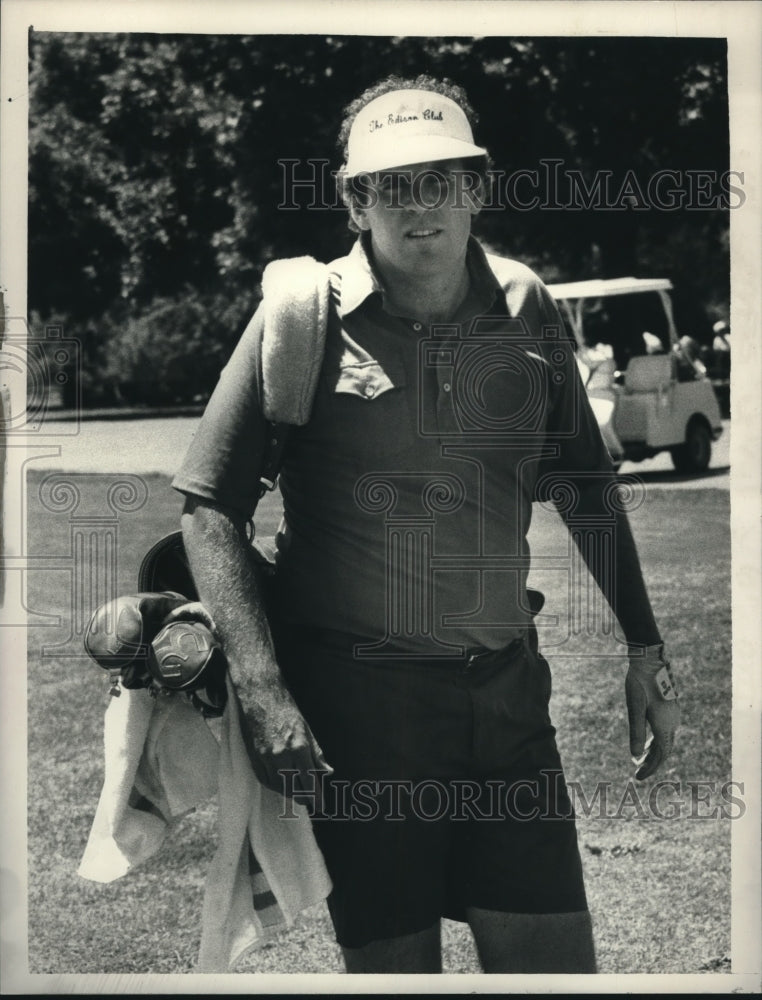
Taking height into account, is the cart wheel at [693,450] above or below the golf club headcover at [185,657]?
above

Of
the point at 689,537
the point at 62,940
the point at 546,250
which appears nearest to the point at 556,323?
the point at 62,940

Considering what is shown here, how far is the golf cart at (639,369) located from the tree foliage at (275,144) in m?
1.55

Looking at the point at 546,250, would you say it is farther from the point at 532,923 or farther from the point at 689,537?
the point at 532,923

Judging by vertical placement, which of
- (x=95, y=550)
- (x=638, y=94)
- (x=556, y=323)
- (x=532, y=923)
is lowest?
(x=532, y=923)

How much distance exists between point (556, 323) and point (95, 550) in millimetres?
1485

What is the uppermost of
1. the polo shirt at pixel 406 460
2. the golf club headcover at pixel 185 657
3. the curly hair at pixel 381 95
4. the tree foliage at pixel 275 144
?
the tree foliage at pixel 275 144

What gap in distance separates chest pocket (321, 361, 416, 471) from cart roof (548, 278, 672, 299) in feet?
18.2

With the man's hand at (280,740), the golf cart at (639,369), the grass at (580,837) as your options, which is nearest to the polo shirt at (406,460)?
the man's hand at (280,740)

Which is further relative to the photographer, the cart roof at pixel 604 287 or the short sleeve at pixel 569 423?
the cart roof at pixel 604 287

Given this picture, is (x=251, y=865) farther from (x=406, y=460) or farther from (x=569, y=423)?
(x=569, y=423)

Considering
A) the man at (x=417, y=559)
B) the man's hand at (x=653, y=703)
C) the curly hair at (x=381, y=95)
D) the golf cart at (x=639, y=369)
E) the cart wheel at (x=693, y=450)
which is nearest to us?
the man at (x=417, y=559)

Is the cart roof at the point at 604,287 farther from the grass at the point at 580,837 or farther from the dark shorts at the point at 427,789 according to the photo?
the dark shorts at the point at 427,789

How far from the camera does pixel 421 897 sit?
8.57 feet

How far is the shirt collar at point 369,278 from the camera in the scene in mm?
2549
